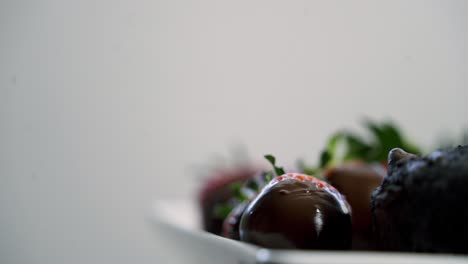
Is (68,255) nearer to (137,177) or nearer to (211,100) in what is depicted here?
(137,177)

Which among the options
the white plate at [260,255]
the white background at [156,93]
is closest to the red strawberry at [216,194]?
the white plate at [260,255]

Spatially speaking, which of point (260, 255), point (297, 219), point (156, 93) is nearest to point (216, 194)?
point (297, 219)

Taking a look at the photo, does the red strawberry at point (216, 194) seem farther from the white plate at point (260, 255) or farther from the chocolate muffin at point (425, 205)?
the chocolate muffin at point (425, 205)

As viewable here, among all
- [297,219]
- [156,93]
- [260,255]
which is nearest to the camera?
[260,255]

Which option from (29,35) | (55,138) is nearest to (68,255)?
(55,138)

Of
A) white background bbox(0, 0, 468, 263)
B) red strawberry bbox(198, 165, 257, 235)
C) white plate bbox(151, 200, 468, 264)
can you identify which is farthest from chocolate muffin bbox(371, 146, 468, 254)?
white background bbox(0, 0, 468, 263)

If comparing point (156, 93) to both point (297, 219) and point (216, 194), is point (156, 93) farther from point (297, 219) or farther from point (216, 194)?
point (297, 219)

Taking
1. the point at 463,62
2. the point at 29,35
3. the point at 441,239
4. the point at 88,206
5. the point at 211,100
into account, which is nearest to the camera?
the point at 441,239
